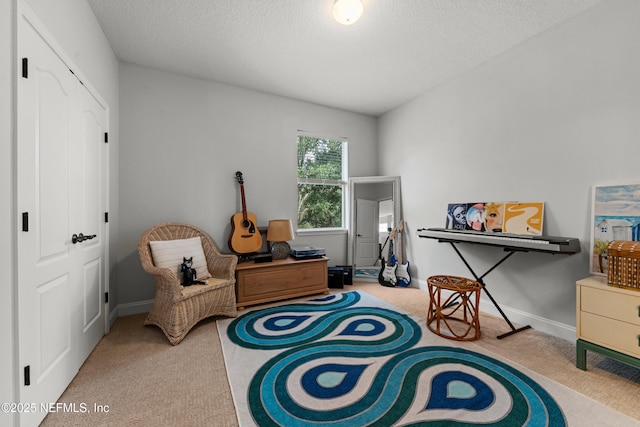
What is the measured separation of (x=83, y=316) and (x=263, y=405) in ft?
5.12

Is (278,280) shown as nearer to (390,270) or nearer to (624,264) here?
(390,270)

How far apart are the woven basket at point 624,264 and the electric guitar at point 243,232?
3230 mm

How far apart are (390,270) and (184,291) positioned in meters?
2.79

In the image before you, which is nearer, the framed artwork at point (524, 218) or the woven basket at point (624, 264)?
the woven basket at point (624, 264)

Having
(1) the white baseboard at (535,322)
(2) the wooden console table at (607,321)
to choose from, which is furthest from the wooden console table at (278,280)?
(2) the wooden console table at (607,321)

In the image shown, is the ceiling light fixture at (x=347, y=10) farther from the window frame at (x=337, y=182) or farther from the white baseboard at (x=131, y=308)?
the white baseboard at (x=131, y=308)

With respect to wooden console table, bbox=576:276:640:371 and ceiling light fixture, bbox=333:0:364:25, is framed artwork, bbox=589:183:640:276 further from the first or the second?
ceiling light fixture, bbox=333:0:364:25

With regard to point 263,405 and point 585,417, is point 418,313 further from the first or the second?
point 263,405

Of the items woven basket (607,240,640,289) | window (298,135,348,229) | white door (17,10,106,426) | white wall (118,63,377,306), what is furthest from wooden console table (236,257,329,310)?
woven basket (607,240,640,289)

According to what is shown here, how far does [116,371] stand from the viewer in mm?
1876

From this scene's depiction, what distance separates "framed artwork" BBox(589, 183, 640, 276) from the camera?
1.98m

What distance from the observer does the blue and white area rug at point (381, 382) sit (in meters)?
1.44

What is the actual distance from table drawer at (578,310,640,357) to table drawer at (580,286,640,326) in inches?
1.3

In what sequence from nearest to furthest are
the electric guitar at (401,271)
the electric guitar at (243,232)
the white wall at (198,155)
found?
1. the white wall at (198,155)
2. the electric guitar at (243,232)
3. the electric guitar at (401,271)
